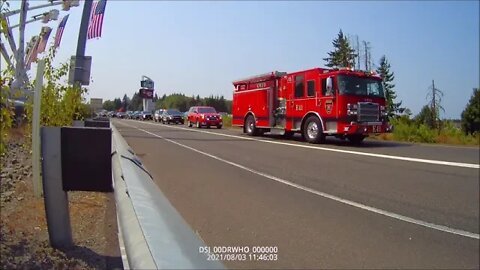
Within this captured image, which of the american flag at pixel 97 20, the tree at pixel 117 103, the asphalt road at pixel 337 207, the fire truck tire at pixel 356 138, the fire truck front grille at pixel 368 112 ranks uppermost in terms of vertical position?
the tree at pixel 117 103

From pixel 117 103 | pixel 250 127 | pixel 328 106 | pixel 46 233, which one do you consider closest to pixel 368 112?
pixel 328 106

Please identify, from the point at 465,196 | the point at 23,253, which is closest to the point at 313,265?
the point at 23,253

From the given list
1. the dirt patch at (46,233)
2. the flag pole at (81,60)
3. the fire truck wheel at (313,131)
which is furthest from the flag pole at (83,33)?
the fire truck wheel at (313,131)

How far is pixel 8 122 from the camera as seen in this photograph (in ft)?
12.9

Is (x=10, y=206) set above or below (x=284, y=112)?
below

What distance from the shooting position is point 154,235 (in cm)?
212

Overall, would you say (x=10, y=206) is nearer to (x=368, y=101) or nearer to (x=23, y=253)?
(x=23, y=253)

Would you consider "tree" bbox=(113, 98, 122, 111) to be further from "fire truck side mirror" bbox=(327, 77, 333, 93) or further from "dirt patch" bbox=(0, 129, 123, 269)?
→ "dirt patch" bbox=(0, 129, 123, 269)

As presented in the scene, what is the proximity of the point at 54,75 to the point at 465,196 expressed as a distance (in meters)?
9.68

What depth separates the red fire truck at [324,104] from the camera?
1880cm

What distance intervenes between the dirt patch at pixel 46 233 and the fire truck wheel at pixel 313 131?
13.1m

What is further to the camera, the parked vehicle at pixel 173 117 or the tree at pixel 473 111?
the tree at pixel 473 111

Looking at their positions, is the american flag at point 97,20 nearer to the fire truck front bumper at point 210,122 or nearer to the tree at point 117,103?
the fire truck front bumper at point 210,122

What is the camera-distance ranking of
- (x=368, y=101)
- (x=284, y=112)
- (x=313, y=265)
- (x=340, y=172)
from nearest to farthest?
1. (x=313, y=265)
2. (x=340, y=172)
3. (x=368, y=101)
4. (x=284, y=112)
